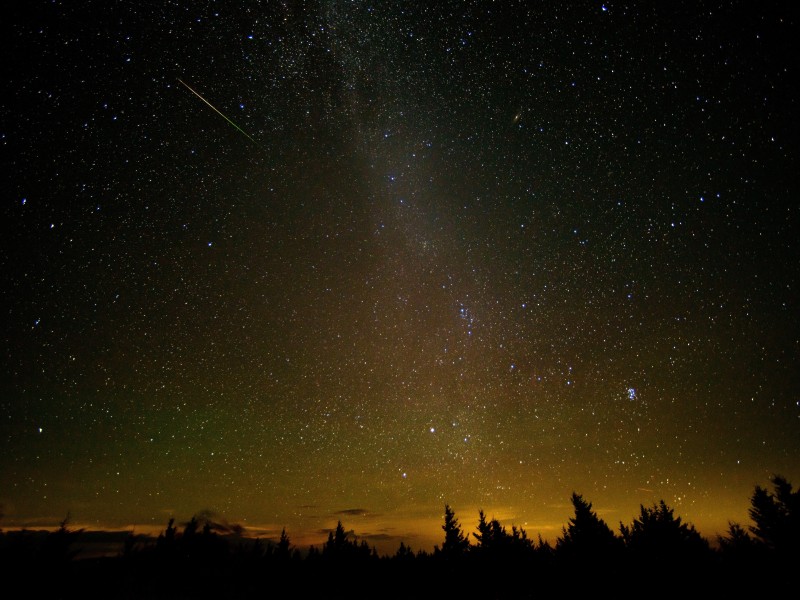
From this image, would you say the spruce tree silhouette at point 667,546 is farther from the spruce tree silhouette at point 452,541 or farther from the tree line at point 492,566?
the spruce tree silhouette at point 452,541

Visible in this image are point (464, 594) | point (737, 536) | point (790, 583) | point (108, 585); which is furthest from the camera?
point (108, 585)

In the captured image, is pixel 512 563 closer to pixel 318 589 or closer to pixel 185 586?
pixel 318 589

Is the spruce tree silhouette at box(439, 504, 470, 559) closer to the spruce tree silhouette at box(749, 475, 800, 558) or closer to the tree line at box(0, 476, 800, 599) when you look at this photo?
the tree line at box(0, 476, 800, 599)

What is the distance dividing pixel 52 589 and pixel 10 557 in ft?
13.5

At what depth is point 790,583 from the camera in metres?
17.7

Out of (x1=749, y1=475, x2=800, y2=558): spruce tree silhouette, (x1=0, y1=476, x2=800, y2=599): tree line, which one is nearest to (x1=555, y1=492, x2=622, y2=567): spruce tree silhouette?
(x1=0, y1=476, x2=800, y2=599): tree line

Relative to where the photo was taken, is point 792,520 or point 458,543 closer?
point 792,520

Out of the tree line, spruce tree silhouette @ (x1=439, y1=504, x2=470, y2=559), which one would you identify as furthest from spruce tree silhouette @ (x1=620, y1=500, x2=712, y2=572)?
spruce tree silhouette @ (x1=439, y1=504, x2=470, y2=559)

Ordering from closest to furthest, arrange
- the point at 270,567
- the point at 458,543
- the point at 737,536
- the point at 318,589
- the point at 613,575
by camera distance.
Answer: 1. the point at 613,575
2. the point at 458,543
3. the point at 737,536
4. the point at 318,589
5. the point at 270,567

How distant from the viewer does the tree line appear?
64.6ft

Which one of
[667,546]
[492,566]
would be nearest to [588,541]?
[667,546]

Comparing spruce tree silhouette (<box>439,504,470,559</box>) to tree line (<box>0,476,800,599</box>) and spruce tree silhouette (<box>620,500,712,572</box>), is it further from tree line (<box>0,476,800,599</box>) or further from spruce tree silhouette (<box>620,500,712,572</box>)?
spruce tree silhouette (<box>620,500,712,572</box>)

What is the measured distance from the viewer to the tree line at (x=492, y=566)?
1969 cm

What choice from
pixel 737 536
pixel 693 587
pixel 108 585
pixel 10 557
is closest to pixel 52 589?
pixel 10 557
